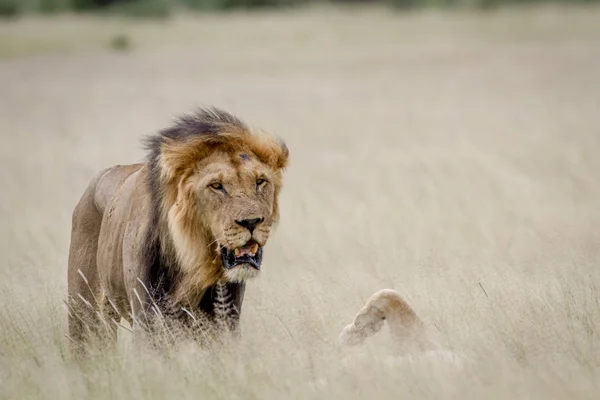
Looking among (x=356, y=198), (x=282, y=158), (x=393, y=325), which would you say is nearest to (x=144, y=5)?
(x=356, y=198)

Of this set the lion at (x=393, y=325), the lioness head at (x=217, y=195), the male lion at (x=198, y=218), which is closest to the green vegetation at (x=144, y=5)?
the male lion at (x=198, y=218)

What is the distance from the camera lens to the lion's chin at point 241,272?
16.8 feet

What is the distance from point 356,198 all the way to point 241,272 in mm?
7543

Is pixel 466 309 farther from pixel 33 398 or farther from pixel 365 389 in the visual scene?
pixel 33 398

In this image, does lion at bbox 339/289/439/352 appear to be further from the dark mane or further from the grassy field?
the dark mane

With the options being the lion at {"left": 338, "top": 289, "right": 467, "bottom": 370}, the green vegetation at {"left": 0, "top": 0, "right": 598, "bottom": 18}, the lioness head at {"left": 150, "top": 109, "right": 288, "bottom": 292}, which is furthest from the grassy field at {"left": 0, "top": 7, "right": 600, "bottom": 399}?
the green vegetation at {"left": 0, "top": 0, "right": 598, "bottom": 18}

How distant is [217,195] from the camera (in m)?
5.16

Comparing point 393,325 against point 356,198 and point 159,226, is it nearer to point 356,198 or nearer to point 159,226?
point 159,226

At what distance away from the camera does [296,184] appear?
44.4ft

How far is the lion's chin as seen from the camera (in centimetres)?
512

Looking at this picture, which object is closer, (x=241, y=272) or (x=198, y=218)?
(x=241, y=272)

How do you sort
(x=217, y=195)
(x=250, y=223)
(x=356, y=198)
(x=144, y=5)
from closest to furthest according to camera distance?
(x=250, y=223), (x=217, y=195), (x=356, y=198), (x=144, y=5)

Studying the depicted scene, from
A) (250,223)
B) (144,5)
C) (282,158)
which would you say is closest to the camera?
(250,223)

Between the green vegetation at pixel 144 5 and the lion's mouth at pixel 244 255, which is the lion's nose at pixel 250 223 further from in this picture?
the green vegetation at pixel 144 5
